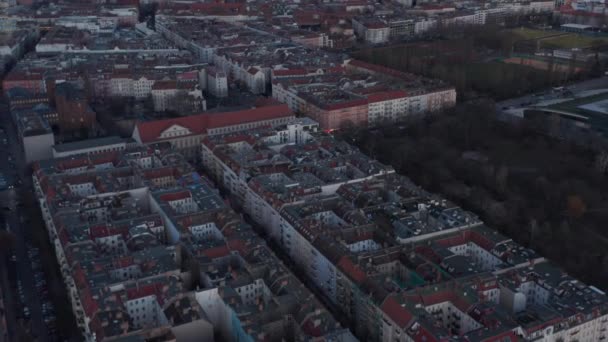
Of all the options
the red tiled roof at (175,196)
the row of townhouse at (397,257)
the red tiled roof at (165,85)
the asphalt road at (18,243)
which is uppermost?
the red tiled roof at (165,85)

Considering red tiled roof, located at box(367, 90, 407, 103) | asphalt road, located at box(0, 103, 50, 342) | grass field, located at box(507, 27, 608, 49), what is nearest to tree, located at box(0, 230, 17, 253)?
asphalt road, located at box(0, 103, 50, 342)

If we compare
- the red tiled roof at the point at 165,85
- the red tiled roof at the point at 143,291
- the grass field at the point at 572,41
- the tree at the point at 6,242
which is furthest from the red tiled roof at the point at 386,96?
the grass field at the point at 572,41

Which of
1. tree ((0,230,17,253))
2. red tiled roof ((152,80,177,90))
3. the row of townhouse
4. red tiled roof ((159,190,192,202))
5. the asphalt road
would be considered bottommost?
the asphalt road

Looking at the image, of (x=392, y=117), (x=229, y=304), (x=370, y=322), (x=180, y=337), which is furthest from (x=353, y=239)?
(x=392, y=117)

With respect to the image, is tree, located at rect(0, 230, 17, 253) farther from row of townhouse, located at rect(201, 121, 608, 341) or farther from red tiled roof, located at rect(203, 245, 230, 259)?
row of townhouse, located at rect(201, 121, 608, 341)

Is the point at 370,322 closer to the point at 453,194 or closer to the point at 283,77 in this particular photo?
the point at 453,194

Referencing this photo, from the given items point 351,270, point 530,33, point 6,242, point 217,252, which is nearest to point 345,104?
point 217,252

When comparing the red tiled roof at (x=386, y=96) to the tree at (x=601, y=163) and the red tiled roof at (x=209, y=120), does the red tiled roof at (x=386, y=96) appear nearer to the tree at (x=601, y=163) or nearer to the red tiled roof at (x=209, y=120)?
the red tiled roof at (x=209, y=120)
